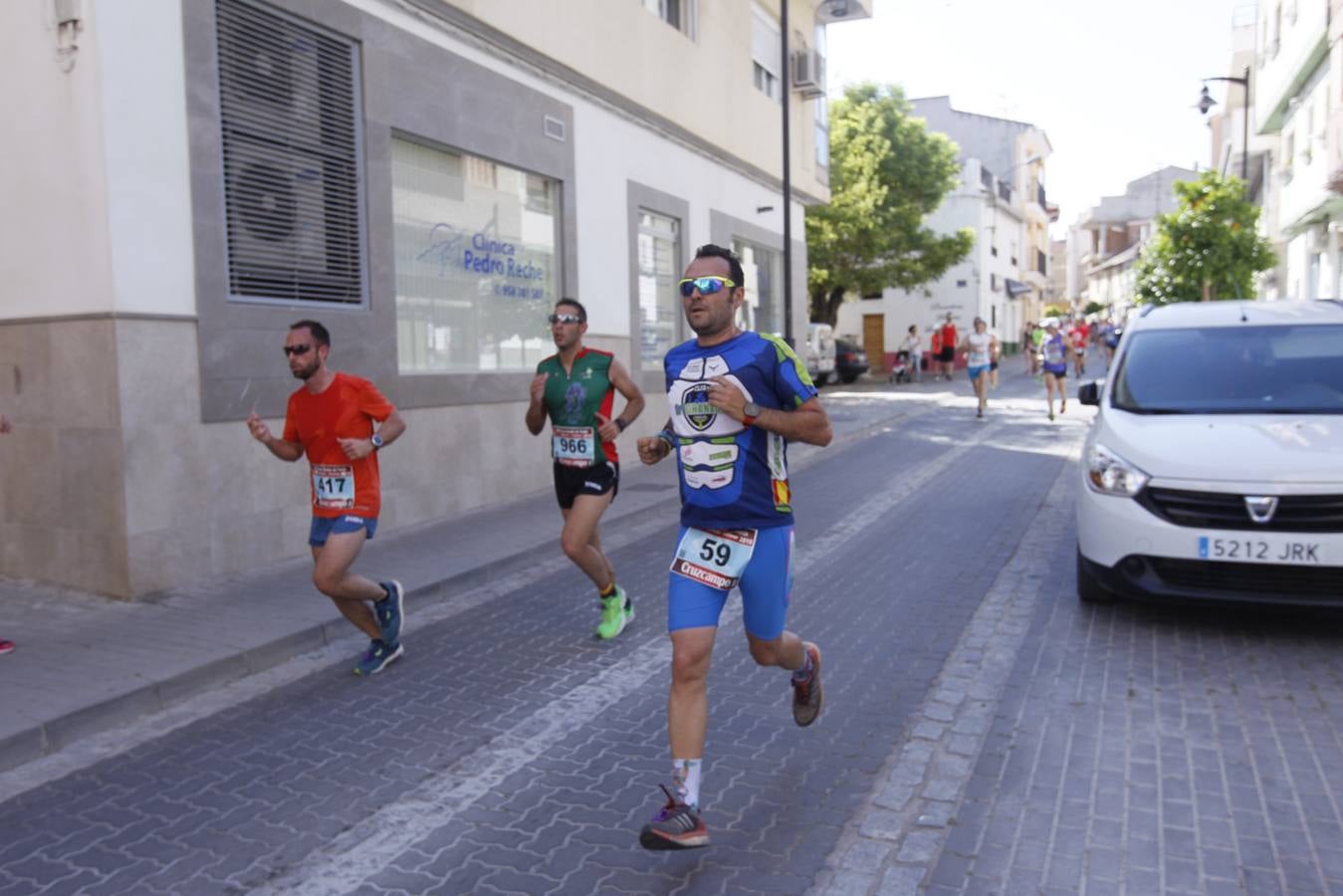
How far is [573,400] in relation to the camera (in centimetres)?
601

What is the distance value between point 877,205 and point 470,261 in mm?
24677

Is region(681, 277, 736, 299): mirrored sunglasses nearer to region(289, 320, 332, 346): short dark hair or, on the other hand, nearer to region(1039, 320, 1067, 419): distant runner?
region(289, 320, 332, 346): short dark hair

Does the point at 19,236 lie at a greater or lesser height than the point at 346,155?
lesser

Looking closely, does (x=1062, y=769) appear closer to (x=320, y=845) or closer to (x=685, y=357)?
(x=685, y=357)

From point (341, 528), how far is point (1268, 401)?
17.2 feet

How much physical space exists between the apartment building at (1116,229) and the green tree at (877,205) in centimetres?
5393

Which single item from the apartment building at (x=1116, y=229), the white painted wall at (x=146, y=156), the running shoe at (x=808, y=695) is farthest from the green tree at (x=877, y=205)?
the apartment building at (x=1116, y=229)

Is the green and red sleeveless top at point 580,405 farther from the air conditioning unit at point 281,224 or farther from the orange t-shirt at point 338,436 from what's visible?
the air conditioning unit at point 281,224

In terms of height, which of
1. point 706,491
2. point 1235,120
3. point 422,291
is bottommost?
point 706,491

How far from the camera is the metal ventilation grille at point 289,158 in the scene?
7.89 metres

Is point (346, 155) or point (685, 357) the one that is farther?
point (346, 155)

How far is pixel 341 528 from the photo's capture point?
210 inches

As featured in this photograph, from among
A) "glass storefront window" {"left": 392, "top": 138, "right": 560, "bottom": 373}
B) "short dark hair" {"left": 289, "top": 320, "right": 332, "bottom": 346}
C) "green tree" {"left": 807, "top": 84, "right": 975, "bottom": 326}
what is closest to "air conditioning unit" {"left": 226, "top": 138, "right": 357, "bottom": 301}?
"glass storefront window" {"left": 392, "top": 138, "right": 560, "bottom": 373}

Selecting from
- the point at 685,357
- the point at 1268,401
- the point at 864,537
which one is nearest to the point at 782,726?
the point at 685,357
